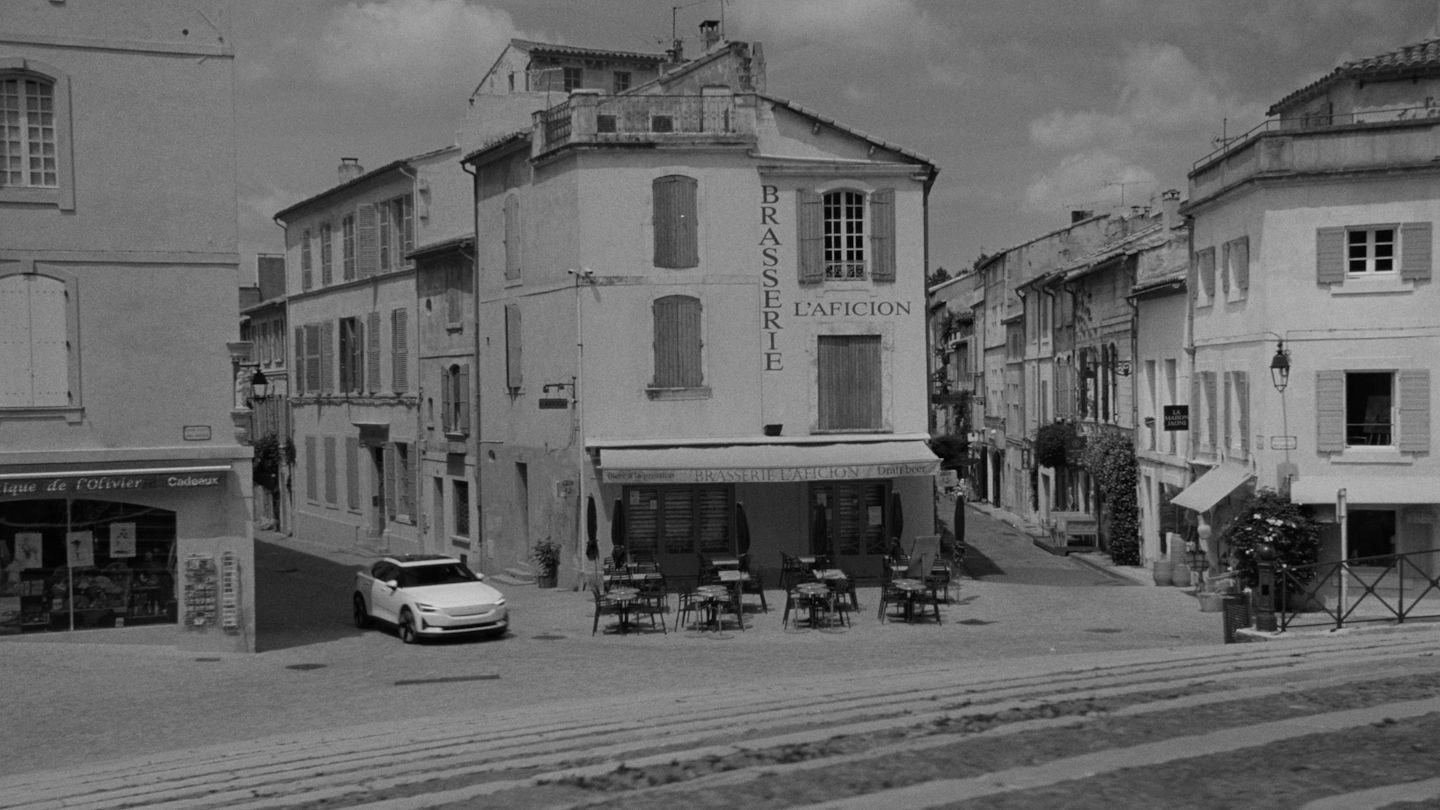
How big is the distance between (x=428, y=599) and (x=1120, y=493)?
64.5 feet

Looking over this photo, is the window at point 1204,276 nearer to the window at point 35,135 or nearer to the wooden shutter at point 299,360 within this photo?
the window at point 35,135

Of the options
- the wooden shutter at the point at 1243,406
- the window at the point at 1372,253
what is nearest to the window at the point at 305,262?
the wooden shutter at the point at 1243,406

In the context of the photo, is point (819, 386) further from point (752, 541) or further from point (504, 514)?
point (504, 514)

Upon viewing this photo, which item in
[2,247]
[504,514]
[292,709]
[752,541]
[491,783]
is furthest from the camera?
[504,514]

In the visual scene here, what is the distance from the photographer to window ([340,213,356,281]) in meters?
45.3

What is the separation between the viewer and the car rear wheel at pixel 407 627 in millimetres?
24250

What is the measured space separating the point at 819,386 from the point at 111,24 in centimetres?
1468

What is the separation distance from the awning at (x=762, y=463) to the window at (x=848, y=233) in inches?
138

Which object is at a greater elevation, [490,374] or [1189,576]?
[490,374]

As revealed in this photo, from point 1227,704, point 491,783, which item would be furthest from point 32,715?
point 1227,704

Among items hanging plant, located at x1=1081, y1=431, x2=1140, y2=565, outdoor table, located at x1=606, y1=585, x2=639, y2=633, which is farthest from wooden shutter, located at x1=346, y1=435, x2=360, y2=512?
outdoor table, located at x1=606, y1=585, x2=639, y2=633

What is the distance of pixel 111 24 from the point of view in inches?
890

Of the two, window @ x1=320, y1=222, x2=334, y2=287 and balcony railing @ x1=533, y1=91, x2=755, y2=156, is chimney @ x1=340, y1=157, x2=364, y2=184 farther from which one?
balcony railing @ x1=533, y1=91, x2=755, y2=156

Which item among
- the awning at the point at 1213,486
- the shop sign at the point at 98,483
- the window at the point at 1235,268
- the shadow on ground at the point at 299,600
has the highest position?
the window at the point at 1235,268
